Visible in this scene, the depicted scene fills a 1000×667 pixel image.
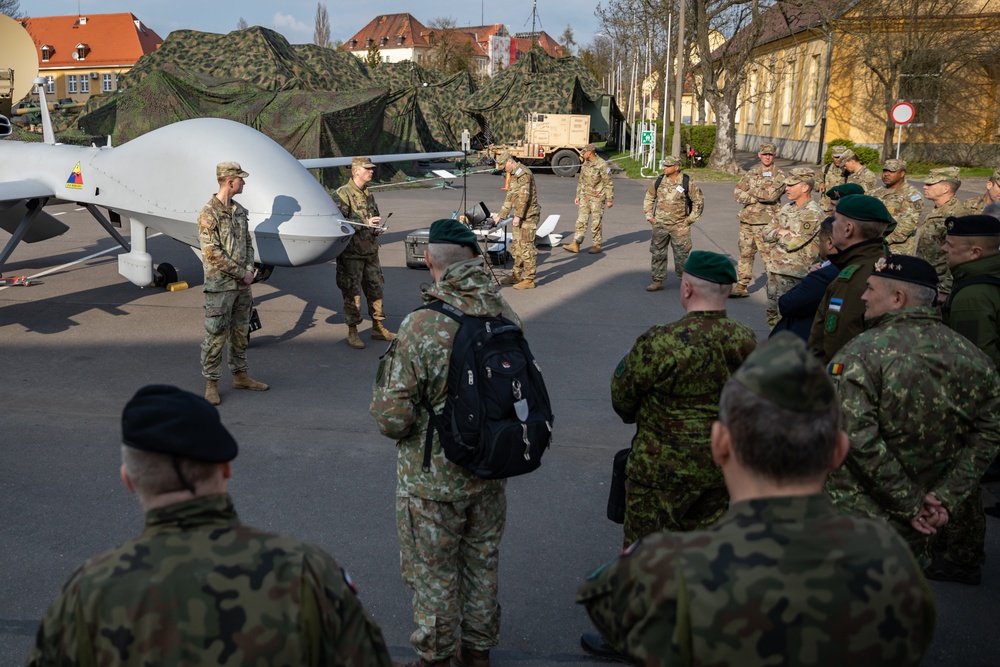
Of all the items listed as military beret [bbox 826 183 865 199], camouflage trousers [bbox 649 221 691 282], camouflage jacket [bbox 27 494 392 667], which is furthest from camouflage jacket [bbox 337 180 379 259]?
camouflage jacket [bbox 27 494 392 667]

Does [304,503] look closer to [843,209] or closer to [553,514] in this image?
[553,514]

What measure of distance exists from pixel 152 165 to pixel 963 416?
8184 millimetres

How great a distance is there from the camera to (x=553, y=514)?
16.8 ft

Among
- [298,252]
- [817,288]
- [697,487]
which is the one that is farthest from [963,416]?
[298,252]

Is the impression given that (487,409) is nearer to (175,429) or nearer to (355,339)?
(175,429)

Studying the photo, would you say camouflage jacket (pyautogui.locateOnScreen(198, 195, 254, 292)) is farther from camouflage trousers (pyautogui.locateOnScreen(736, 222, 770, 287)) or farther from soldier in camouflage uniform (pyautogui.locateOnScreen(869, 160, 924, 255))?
camouflage trousers (pyautogui.locateOnScreen(736, 222, 770, 287))

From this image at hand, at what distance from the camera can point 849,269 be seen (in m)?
4.42

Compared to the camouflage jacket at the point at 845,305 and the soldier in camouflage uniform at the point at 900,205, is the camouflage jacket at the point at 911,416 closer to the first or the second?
the camouflage jacket at the point at 845,305

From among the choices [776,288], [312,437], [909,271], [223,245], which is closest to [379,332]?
[223,245]

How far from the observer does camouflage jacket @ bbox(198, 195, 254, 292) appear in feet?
22.2

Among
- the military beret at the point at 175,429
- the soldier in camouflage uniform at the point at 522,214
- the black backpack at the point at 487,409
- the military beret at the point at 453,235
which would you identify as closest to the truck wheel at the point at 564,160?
the soldier in camouflage uniform at the point at 522,214

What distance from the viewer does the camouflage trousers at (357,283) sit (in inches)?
339

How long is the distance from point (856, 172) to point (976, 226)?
19.1 feet

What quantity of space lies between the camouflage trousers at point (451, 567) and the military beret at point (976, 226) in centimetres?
333
